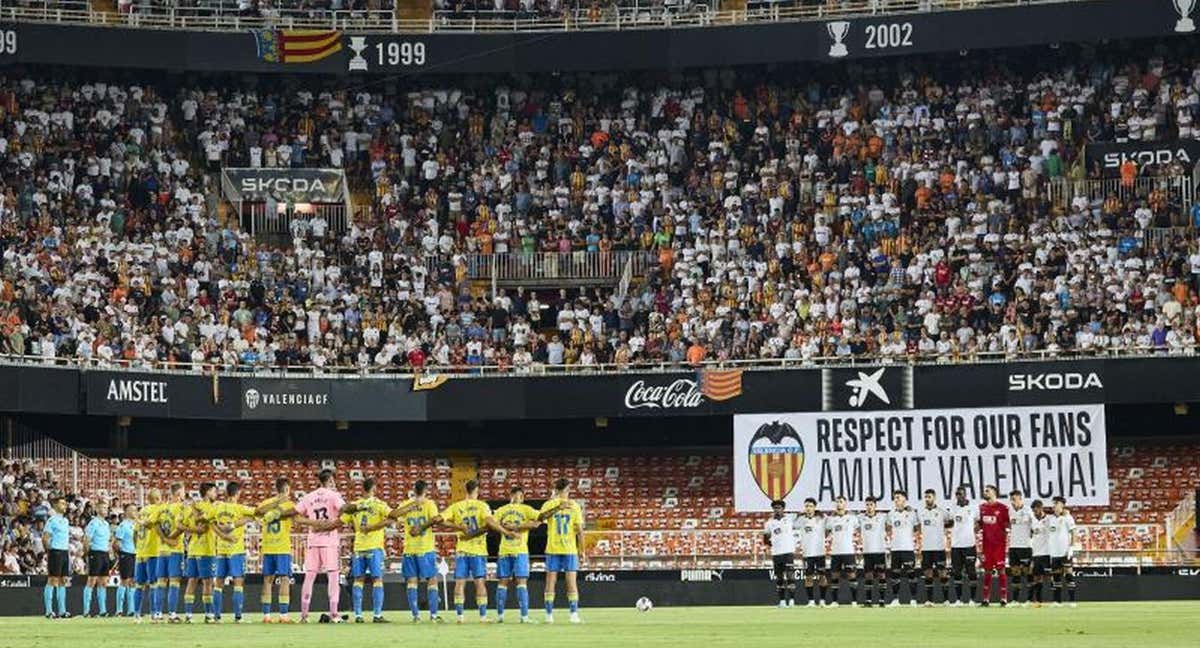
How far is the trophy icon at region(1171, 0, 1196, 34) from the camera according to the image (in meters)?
59.4

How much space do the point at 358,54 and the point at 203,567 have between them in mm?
30400

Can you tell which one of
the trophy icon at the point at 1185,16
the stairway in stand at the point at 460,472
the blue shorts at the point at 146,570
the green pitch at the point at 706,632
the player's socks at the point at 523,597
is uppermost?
the trophy icon at the point at 1185,16

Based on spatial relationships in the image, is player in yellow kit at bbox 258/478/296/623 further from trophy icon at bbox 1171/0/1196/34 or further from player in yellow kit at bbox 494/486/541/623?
trophy icon at bbox 1171/0/1196/34

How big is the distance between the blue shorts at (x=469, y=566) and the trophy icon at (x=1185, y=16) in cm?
3259

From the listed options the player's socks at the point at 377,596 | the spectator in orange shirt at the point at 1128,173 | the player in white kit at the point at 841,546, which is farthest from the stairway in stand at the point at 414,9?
the player's socks at the point at 377,596

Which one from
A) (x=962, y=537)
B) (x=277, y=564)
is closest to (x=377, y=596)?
(x=277, y=564)

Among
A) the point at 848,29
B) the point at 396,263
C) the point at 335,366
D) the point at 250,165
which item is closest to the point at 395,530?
the point at 335,366

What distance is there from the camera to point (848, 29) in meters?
62.2

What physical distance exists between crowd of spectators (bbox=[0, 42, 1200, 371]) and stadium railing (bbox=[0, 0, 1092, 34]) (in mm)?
2266

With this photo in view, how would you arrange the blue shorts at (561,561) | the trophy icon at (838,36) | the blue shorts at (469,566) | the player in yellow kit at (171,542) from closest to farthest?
the blue shorts at (469,566) → the blue shorts at (561,561) → the player in yellow kit at (171,542) → the trophy icon at (838,36)

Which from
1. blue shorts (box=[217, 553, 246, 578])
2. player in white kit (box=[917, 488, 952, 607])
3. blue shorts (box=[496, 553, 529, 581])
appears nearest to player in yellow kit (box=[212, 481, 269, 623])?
blue shorts (box=[217, 553, 246, 578])

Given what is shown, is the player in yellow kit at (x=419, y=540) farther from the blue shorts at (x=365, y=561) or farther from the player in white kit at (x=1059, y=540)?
the player in white kit at (x=1059, y=540)

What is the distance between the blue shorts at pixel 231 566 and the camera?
35.7m

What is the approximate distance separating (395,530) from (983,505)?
17.2 meters
